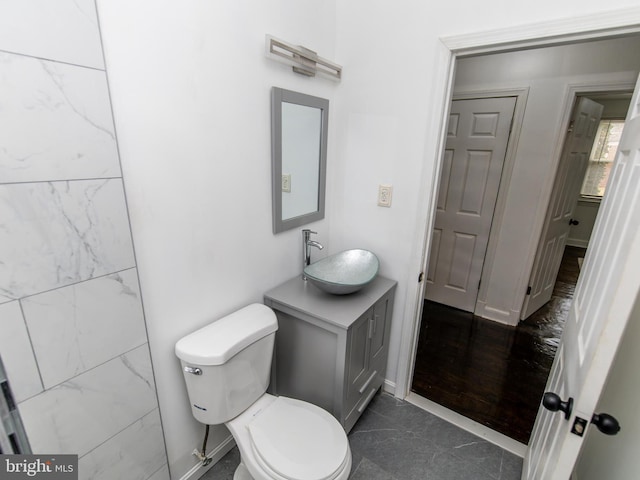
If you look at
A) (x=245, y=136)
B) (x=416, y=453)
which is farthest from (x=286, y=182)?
(x=416, y=453)

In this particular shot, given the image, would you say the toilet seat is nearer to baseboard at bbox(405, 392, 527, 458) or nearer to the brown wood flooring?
baseboard at bbox(405, 392, 527, 458)

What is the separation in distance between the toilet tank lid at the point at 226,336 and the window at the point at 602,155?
5.14 m

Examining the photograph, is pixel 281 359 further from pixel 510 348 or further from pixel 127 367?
pixel 510 348

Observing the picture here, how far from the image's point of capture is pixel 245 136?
54.5 inches

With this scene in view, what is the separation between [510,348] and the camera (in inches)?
99.7

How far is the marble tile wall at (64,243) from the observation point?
78cm

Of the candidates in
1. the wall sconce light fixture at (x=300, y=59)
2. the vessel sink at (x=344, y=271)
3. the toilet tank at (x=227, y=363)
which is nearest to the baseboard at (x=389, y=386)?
the vessel sink at (x=344, y=271)

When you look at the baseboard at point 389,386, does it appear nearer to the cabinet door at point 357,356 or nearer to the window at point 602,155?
the cabinet door at point 357,356

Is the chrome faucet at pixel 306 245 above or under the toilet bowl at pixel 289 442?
above

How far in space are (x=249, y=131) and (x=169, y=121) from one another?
37 cm

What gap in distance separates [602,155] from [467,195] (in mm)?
3516

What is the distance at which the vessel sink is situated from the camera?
1.57 m

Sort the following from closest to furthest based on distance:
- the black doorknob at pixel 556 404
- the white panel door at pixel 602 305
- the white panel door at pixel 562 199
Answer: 1. the white panel door at pixel 602 305
2. the black doorknob at pixel 556 404
3. the white panel door at pixel 562 199

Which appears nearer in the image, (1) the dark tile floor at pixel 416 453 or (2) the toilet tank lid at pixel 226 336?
(2) the toilet tank lid at pixel 226 336
